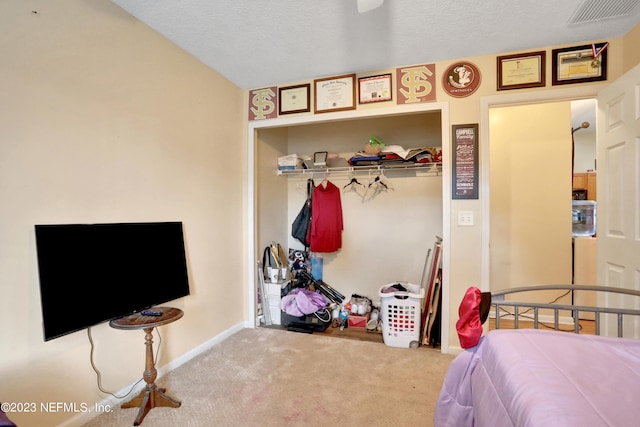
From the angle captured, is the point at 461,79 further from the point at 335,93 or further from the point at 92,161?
the point at 92,161

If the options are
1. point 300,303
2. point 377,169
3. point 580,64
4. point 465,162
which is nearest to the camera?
point 580,64

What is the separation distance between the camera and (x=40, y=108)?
55.8 inches

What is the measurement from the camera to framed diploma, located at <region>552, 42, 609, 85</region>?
6.79 ft

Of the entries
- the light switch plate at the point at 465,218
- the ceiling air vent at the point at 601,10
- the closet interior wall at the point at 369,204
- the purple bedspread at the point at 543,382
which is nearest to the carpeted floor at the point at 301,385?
the purple bedspread at the point at 543,382

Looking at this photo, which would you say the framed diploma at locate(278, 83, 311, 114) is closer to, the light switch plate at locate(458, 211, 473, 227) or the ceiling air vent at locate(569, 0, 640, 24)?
the light switch plate at locate(458, 211, 473, 227)

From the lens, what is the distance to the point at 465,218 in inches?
92.2

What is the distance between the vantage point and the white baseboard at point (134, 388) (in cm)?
154

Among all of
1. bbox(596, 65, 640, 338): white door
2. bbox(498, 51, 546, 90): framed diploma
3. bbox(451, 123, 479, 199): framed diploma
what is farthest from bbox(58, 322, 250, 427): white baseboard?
bbox(498, 51, 546, 90): framed diploma

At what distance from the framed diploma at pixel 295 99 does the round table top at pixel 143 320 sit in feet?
6.66

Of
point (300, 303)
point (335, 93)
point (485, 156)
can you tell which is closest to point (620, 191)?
point (485, 156)

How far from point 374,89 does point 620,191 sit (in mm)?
1880

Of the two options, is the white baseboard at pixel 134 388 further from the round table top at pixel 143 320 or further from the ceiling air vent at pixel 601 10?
the ceiling air vent at pixel 601 10

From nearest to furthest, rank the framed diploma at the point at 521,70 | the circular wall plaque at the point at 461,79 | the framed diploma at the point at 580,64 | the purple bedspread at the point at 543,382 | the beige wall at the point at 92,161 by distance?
the purple bedspread at the point at 543,382, the beige wall at the point at 92,161, the framed diploma at the point at 580,64, the framed diploma at the point at 521,70, the circular wall plaque at the point at 461,79

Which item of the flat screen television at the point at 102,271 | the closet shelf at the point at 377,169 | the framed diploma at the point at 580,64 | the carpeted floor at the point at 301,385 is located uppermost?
the framed diploma at the point at 580,64
